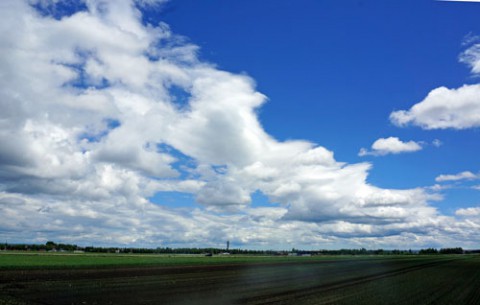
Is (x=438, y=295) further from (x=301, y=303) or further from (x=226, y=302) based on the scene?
(x=226, y=302)

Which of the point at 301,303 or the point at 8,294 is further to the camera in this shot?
the point at 8,294

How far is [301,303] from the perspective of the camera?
82.9 feet

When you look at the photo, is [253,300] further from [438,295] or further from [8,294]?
[8,294]

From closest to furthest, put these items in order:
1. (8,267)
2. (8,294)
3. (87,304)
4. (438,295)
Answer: (87,304) → (8,294) → (438,295) → (8,267)

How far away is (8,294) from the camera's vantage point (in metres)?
27.6

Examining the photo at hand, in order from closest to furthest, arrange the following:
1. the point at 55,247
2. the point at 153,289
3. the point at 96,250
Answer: the point at 153,289, the point at 96,250, the point at 55,247

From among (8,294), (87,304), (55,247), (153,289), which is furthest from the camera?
(55,247)

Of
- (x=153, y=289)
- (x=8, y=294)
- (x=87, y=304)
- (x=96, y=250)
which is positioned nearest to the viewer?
(x=87, y=304)

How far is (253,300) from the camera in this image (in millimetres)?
26594

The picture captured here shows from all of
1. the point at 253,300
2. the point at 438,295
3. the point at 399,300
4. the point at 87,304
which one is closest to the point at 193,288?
the point at 253,300

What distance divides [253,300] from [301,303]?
3.22 meters

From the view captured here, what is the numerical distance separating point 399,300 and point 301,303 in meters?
7.05

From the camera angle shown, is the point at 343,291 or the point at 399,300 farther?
the point at 343,291

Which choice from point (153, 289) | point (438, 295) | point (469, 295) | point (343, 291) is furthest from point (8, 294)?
point (469, 295)
